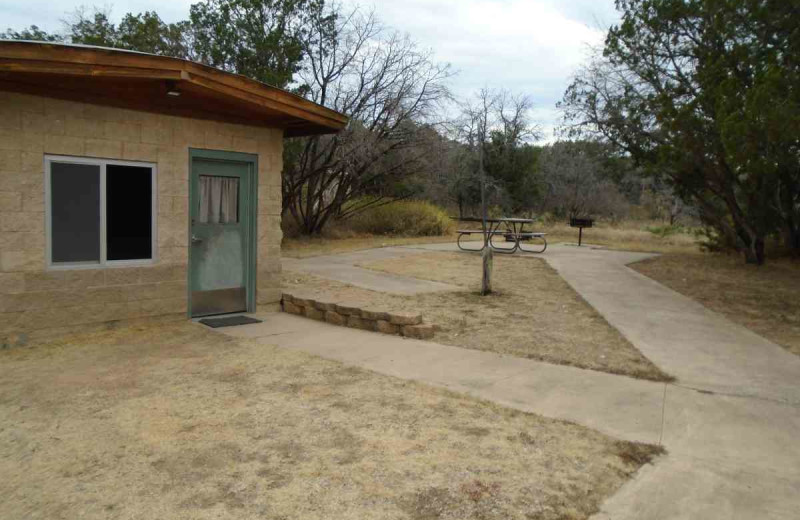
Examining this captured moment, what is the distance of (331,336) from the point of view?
7391 millimetres

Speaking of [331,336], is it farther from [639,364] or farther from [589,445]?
[589,445]

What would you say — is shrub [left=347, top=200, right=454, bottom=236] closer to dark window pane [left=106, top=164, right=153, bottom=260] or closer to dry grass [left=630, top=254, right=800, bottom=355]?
dry grass [left=630, top=254, right=800, bottom=355]

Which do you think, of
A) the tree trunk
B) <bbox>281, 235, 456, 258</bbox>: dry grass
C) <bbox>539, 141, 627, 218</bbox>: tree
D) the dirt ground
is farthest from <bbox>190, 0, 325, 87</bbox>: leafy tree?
<bbox>539, 141, 627, 218</bbox>: tree

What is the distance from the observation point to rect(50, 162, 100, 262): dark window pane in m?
6.88

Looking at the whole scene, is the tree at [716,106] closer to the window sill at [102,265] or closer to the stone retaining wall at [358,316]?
the stone retaining wall at [358,316]

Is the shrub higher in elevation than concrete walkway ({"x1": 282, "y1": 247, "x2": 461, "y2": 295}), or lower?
higher

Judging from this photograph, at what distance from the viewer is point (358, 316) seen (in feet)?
25.8

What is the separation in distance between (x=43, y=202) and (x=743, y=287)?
11546 millimetres

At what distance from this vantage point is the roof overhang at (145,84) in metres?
6.07

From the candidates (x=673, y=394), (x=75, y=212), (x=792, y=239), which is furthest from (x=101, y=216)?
(x=792, y=239)

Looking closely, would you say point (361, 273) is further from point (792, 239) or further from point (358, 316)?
point (792, 239)

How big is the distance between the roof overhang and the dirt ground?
105 inches

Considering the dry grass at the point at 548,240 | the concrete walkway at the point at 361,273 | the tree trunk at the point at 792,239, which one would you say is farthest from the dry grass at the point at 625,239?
the concrete walkway at the point at 361,273

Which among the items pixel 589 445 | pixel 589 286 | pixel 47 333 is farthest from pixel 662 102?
pixel 47 333
